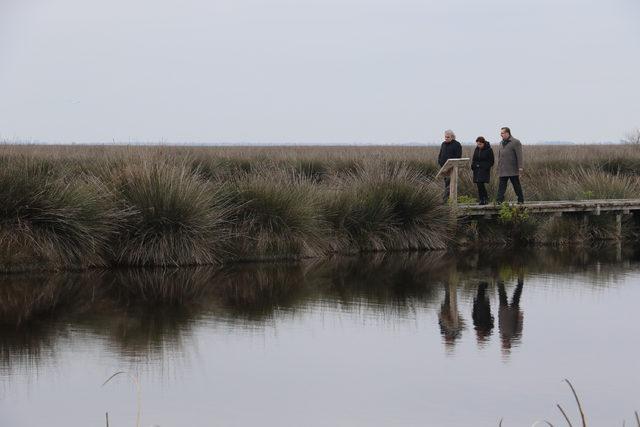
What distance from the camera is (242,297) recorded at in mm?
13727

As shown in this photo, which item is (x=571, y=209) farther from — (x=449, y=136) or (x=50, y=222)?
(x=50, y=222)

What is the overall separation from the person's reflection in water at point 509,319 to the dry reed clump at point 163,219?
448cm

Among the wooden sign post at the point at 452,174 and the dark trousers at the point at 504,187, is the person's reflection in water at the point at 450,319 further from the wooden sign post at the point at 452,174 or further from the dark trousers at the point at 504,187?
the dark trousers at the point at 504,187

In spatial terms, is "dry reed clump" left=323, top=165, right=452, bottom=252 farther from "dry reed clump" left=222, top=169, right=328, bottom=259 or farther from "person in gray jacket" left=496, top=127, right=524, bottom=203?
"person in gray jacket" left=496, top=127, right=524, bottom=203

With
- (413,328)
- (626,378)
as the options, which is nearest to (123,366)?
(413,328)

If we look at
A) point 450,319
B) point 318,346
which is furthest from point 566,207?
point 318,346

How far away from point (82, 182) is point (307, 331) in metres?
6.13

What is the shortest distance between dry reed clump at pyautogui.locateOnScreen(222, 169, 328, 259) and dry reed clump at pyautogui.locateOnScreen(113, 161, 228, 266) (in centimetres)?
64

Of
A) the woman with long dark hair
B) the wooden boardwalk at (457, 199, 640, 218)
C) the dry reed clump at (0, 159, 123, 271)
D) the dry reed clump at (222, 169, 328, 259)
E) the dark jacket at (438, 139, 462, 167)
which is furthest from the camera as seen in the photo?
the wooden boardwalk at (457, 199, 640, 218)

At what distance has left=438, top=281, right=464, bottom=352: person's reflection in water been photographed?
1124 centimetres

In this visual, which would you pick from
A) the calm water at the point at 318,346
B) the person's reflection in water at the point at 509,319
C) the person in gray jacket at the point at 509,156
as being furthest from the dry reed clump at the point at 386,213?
the person's reflection in water at the point at 509,319

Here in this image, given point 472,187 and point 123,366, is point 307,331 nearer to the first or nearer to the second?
point 123,366

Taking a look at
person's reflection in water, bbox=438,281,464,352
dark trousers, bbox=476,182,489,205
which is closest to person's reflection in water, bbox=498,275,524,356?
person's reflection in water, bbox=438,281,464,352

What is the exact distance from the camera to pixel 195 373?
941 cm
